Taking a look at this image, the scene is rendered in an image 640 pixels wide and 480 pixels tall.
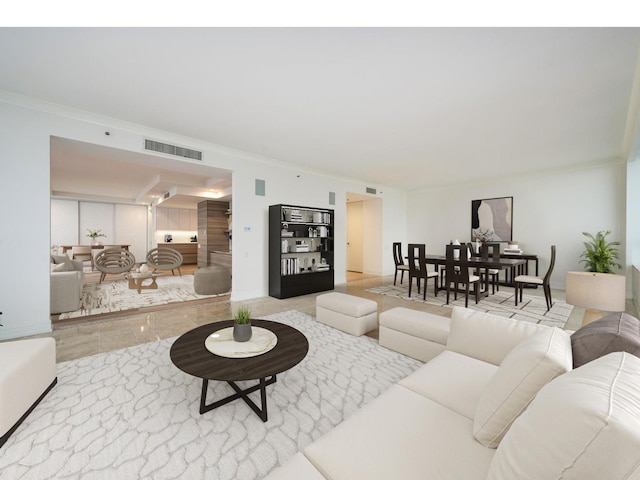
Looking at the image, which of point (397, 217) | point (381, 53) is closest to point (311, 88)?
point (381, 53)

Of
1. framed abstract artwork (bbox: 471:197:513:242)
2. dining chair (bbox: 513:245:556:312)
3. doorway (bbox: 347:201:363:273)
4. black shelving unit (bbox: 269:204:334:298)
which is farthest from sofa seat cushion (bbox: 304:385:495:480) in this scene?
doorway (bbox: 347:201:363:273)

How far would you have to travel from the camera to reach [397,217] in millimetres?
8914

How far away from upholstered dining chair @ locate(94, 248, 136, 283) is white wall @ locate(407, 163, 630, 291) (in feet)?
28.5

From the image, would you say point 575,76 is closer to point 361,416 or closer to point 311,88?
point 311,88

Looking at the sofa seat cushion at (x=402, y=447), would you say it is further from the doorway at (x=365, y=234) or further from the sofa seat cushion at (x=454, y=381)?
the doorway at (x=365, y=234)

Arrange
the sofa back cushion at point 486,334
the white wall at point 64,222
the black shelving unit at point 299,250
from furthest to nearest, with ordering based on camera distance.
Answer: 1. the white wall at point 64,222
2. the black shelving unit at point 299,250
3. the sofa back cushion at point 486,334

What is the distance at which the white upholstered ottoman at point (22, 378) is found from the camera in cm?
164

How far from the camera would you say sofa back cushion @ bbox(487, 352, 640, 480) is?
0.54 meters

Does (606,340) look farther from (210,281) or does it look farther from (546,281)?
(210,281)

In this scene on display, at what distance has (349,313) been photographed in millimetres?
3371

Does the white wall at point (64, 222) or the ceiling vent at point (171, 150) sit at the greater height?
the ceiling vent at point (171, 150)

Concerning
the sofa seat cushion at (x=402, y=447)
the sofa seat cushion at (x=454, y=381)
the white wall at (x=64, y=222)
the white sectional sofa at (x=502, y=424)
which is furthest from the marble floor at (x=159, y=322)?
the white wall at (x=64, y=222)

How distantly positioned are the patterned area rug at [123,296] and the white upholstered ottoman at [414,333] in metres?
3.90

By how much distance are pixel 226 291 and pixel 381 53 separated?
202 inches
